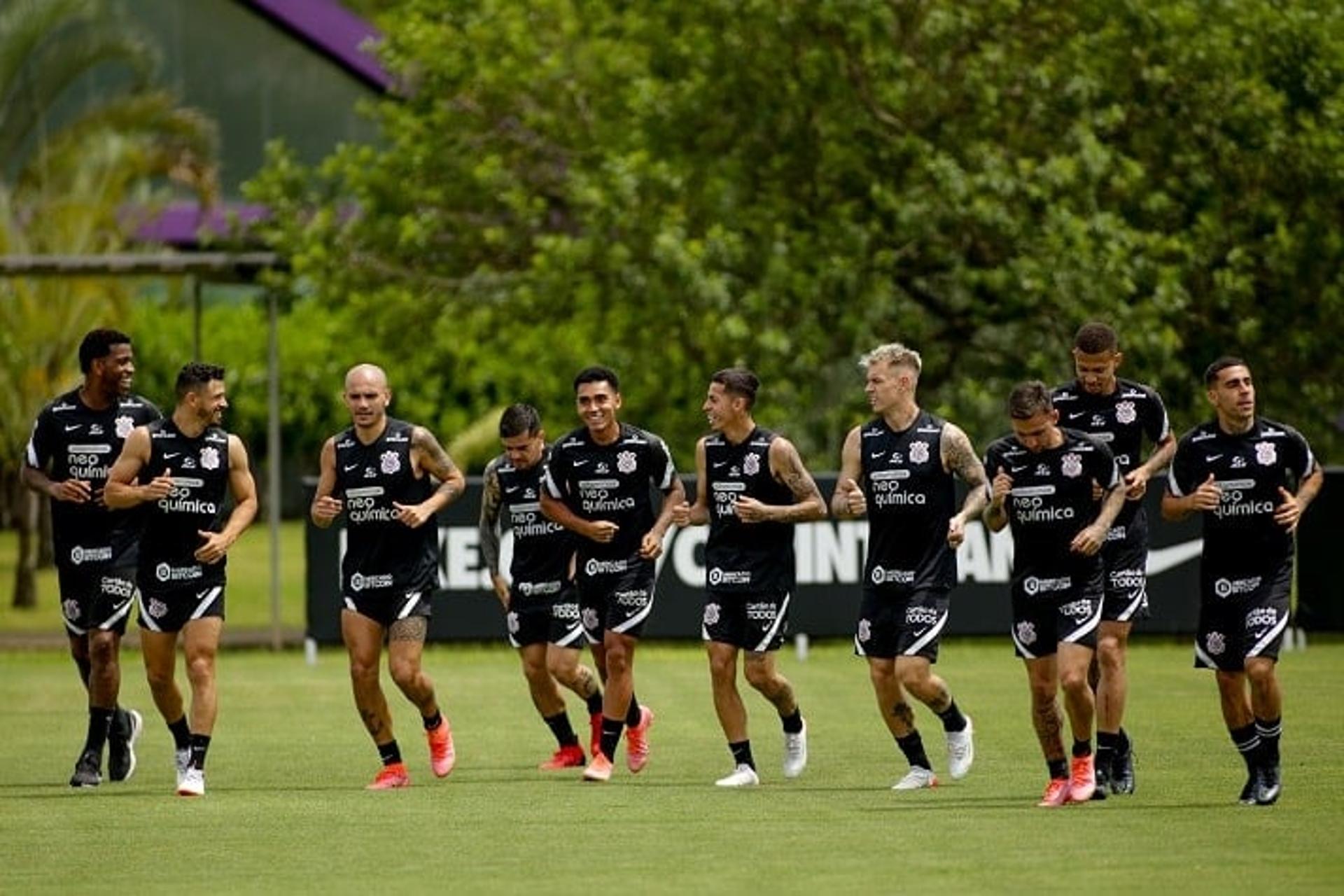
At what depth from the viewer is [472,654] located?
1070 inches

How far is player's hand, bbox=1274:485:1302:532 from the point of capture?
13828 mm

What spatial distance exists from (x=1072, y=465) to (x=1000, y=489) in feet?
1.29

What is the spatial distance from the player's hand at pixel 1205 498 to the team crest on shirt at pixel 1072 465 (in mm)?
565

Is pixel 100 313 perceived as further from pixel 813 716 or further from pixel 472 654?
pixel 813 716

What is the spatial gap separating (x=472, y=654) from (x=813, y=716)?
7.69m

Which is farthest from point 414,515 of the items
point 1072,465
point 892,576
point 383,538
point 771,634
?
point 1072,465

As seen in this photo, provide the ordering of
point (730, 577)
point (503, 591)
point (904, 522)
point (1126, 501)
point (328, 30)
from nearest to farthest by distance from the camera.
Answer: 1. point (1126, 501)
2. point (904, 522)
3. point (730, 577)
4. point (503, 591)
5. point (328, 30)

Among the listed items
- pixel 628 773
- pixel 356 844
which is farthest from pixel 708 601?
pixel 356 844

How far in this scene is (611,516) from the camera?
53.0 ft

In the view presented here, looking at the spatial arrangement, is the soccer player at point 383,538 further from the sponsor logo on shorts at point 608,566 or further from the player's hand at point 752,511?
the player's hand at point 752,511

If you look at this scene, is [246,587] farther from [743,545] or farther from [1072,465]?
[1072,465]

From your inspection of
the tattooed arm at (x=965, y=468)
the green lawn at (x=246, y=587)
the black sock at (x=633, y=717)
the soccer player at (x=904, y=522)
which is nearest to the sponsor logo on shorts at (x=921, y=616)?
the soccer player at (x=904, y=522)

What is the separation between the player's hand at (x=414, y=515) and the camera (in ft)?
50.2

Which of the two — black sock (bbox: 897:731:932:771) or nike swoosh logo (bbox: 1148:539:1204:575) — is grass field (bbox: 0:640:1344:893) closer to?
black sock (bbox: 897:731:932:771)
